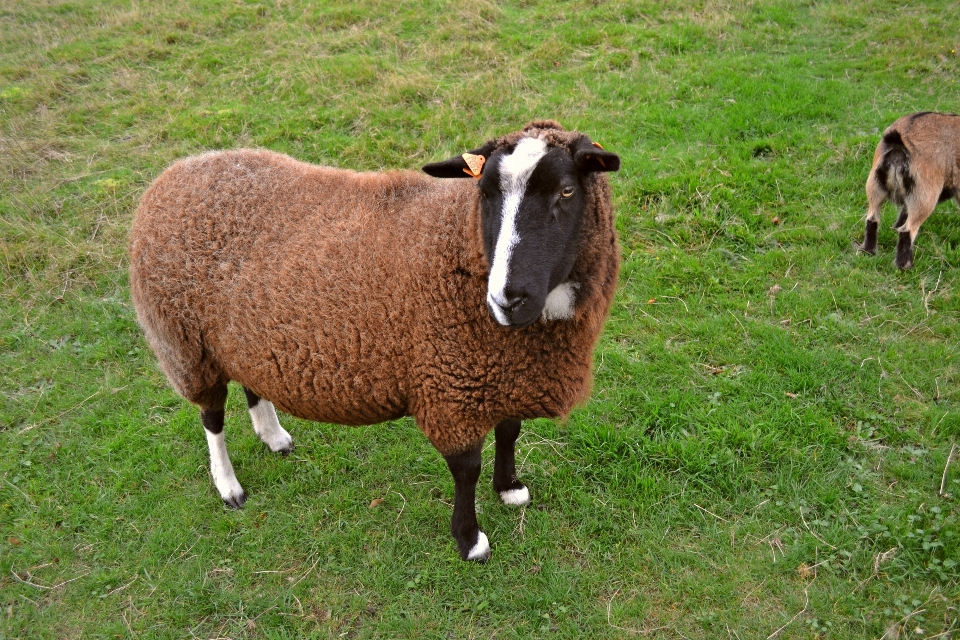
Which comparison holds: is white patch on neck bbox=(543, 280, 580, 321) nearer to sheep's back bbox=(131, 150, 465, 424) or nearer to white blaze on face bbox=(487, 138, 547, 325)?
white blaze on face bbox=(487, 138, 547, 325)

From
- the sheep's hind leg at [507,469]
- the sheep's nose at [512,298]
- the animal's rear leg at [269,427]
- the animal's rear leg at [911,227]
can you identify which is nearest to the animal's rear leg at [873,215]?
the animal's rear leg at [911,227]

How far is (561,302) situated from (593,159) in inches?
29.0

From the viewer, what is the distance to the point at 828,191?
250 inches

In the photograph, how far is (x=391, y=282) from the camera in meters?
3.37

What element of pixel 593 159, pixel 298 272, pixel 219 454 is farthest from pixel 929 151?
pixel 219 454

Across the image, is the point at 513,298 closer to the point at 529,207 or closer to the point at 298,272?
the point at 529,207

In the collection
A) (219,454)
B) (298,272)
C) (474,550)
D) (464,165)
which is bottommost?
(474,550)

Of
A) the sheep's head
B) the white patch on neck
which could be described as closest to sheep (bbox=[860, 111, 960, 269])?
the white patch on neck

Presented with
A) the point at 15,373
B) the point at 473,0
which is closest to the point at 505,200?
the point at 15,373

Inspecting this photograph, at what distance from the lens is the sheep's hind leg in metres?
4.03

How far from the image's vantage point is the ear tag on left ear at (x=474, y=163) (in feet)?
9.90

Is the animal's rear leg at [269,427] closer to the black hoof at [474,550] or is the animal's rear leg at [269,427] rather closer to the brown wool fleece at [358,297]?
the brown wool fleece at [358,297]

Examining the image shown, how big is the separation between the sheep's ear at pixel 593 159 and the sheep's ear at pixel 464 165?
1.45 ft

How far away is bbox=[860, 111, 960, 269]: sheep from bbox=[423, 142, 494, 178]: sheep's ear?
433 centimetres
